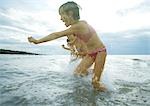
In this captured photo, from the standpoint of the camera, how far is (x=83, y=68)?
7.36 metres

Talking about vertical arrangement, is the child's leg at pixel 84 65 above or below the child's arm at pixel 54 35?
below

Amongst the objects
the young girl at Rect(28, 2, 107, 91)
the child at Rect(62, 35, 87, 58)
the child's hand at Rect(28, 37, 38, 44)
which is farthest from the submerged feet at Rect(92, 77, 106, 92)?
the child at Rect(62, 35, 87, 58)

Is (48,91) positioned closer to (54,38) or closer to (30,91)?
(30,91)

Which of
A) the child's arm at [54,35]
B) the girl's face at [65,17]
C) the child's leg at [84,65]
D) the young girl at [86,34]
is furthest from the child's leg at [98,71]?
the girl's face at [65,17]

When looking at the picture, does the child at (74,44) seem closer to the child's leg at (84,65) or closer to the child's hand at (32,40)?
the child's leg at (84,65)

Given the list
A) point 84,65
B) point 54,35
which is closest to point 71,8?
point 54,35

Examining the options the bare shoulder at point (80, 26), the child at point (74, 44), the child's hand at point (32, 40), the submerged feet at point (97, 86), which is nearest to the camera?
the child's hand at point (32, 40)

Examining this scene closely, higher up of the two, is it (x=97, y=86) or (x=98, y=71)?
(x=98, y=71)

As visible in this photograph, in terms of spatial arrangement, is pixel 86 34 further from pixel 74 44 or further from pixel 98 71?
pixel 74 44

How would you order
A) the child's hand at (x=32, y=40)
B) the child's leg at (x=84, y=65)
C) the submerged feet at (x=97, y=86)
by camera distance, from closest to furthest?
the child's hand at (x=32, y=40), the submerged feet at (x=97, y=86), the child's leg at (x=84, y=65)

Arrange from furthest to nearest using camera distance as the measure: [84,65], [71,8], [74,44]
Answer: [74,44]
[84,65]
[71,8]

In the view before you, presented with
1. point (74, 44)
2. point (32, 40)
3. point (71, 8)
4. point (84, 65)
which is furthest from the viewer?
point (74, 44)

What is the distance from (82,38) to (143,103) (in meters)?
2.13

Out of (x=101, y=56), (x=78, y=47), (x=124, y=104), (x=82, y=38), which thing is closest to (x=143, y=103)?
(x=124, y=104)
